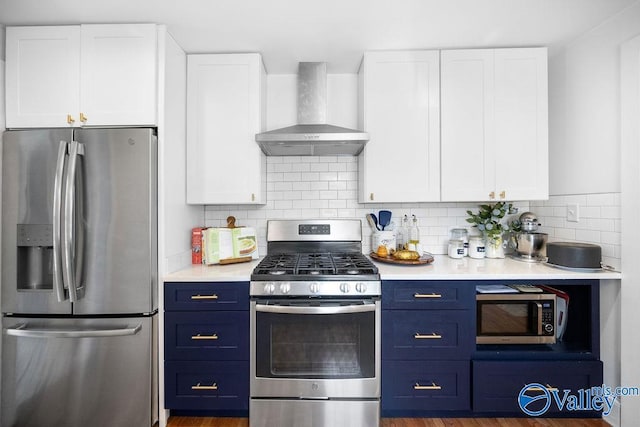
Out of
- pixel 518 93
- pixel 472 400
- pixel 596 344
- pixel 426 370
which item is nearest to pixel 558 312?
pixel 596 344

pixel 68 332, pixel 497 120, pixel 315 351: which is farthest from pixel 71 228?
pixel 497 120

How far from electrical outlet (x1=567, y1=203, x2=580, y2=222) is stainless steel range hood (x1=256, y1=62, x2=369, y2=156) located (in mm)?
1561

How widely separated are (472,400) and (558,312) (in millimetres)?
842

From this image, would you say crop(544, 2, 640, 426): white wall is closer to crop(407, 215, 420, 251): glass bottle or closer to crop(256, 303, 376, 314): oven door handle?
crop(407, 215, 420, 251): glass bottle

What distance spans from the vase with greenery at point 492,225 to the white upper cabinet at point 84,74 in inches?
99.4

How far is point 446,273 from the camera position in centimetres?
182

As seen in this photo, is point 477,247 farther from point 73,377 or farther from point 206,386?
point 73,377

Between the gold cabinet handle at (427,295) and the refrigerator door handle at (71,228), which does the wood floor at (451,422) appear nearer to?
the gold cabinet handle at (427,295)

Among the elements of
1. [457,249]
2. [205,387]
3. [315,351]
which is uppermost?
[457,249]

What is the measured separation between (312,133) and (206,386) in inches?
69.3

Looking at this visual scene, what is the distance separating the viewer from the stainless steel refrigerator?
5.64ft

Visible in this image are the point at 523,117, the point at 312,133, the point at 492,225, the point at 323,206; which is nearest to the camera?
the point at 312,133

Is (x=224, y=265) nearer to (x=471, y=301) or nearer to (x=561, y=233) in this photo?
(x=471, y=301)

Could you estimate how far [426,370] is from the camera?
71.1 inches
